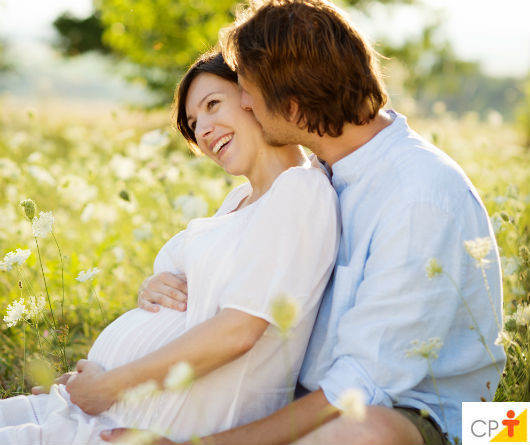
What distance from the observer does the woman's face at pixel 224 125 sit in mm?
2354

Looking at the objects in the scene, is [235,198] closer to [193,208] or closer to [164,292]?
[164,292]

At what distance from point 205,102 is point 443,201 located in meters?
0.99

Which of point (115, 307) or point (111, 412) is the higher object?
point (111, 412)

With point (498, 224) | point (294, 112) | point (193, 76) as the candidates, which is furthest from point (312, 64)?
point (498, 224)

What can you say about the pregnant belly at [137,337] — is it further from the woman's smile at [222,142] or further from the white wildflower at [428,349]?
the white wildflower at [428,349]

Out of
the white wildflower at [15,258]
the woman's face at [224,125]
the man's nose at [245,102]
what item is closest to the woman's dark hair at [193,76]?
the woman's face at [224,125]

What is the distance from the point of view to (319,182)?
2061 mm

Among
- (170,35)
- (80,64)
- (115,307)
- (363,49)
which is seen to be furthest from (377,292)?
(80,64)

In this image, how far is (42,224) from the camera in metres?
2.44

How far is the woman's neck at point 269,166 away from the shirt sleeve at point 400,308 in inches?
20.8

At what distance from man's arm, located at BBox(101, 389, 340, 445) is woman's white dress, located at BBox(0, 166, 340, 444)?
0.08 metres

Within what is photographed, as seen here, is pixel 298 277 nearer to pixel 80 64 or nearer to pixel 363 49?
pixel 363 49

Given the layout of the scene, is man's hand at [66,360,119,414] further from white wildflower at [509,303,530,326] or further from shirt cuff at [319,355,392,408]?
white wildflower at [509,303,530,326]

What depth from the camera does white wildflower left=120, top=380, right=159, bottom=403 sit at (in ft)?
5.42
